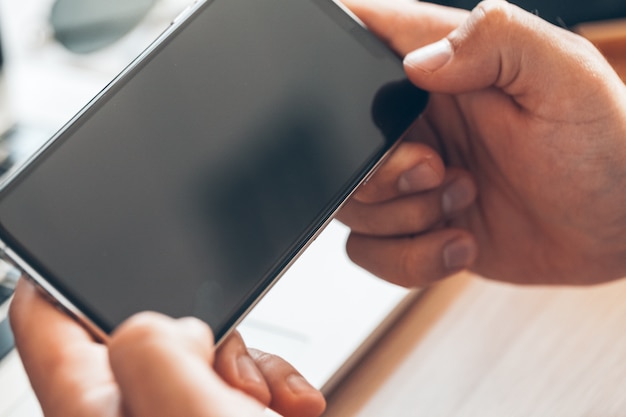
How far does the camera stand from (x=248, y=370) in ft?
1.19

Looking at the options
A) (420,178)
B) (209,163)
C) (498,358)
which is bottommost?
(498,358)

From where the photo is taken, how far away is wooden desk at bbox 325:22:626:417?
1.51 feet

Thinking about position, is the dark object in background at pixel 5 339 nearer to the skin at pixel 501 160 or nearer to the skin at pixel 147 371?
the skin at pixel 147 371

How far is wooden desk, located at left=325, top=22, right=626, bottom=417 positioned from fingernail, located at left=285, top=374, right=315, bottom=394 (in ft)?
0.27

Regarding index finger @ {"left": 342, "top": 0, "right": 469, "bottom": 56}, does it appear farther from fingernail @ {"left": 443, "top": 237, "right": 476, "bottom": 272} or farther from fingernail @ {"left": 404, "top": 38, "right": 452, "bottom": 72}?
fingernail @ {"left": 443, "top": 237, "right": 476, "bottom": 272}

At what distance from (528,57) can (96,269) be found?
26cm

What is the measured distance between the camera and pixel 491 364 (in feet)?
1.58

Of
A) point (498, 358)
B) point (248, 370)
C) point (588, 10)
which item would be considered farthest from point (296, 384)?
point (588, 10)

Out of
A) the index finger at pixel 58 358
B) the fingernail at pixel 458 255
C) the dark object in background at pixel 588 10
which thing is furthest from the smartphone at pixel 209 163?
the dark object in background at pixel 588 10

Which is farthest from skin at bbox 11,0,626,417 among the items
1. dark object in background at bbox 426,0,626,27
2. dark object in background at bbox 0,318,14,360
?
dark object in background at bbox 426,0,626,27

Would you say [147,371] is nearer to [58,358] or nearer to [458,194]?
[58,358]

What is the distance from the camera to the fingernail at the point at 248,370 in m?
0.36

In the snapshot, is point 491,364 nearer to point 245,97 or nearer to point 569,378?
point 569,378

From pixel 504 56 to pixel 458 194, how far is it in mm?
120
